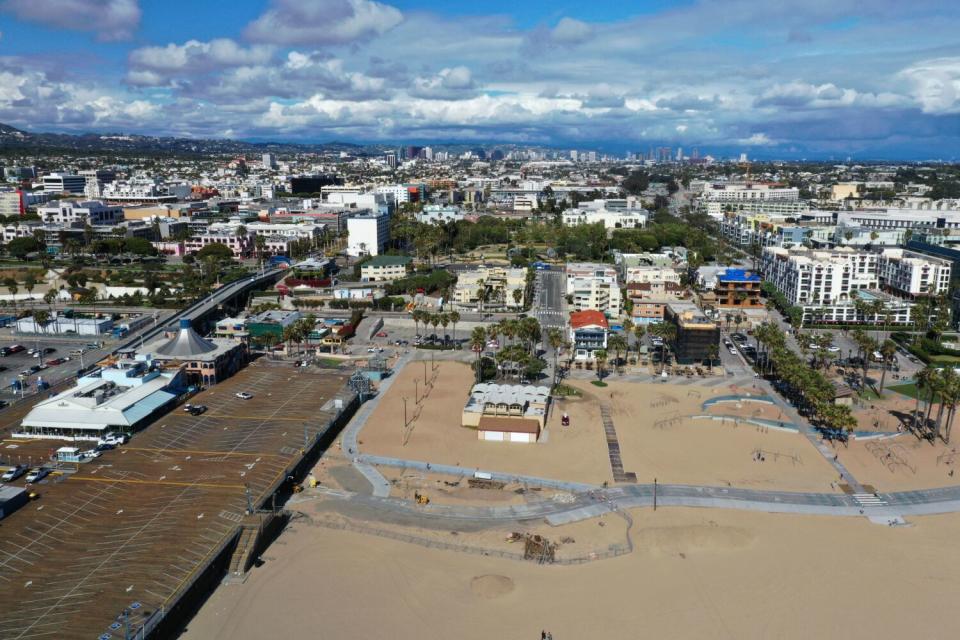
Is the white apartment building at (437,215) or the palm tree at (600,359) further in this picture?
the white apartment building at (437,215)

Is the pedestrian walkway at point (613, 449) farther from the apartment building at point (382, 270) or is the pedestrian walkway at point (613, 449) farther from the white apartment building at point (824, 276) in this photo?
the apartment building at point (382, 270)

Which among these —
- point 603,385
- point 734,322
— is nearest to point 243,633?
point 603,385

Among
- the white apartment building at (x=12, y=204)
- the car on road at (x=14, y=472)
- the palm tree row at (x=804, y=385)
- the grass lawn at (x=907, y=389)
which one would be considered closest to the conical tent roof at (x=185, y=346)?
the car on road at (x=14, y=472)

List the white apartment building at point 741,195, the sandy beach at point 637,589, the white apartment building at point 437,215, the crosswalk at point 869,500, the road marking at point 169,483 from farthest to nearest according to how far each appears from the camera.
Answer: the white apartment building at point 741,195
the white apartment building at point 437,215
the crosswalk at point 869,500
the road marking at point 169,483
the sandy beach at point 637,589

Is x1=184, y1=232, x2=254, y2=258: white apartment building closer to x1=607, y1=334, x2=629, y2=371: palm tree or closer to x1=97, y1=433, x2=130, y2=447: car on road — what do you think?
x1=607, y1=334, x2=629, y2=371: palm tree

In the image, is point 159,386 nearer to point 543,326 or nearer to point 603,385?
A: point 603,385

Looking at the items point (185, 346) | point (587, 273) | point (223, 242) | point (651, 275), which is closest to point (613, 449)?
point (185, 346)
